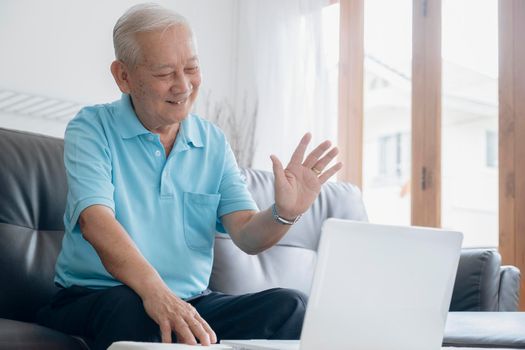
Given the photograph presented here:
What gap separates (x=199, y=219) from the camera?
179 centimetres

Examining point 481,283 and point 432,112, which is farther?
point 432,112

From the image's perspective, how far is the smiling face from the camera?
1.74 meters

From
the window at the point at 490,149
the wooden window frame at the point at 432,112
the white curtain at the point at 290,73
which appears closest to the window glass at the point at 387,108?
the wooden window frame at the point at 432,112

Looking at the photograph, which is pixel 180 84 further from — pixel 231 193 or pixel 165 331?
pixel 165 331

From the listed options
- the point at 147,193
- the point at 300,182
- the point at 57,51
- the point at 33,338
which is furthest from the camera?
the point at 57,51

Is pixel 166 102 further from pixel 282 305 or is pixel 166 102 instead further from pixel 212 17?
pixel 212 17

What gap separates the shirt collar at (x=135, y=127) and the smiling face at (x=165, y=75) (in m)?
0.03

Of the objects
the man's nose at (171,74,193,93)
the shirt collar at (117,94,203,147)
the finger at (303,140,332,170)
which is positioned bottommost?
the finger at (303,140,332,170)

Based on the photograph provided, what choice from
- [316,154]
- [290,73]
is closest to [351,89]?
[290,73]

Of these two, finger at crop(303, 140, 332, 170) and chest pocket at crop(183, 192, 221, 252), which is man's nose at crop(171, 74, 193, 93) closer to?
chest pocket at crop(183, 192, 221, 252)

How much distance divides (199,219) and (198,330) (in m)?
0.51

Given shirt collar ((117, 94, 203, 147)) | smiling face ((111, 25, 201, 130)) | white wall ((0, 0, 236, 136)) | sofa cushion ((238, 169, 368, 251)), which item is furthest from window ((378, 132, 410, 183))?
smiling face ((111, 25, 201, 130))

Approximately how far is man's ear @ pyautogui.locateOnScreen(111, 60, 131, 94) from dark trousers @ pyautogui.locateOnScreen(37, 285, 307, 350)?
0.49 metres

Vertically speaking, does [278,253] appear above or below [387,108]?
below
